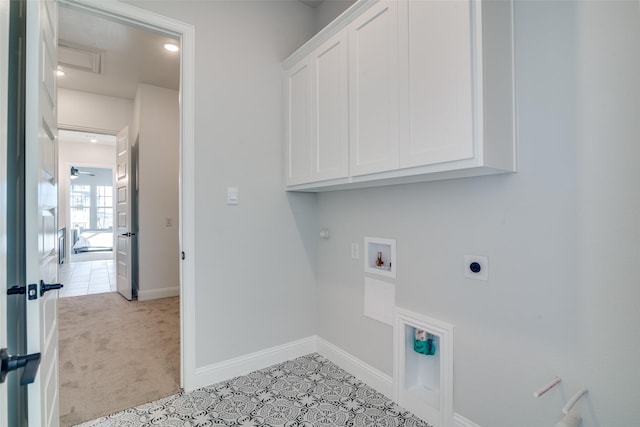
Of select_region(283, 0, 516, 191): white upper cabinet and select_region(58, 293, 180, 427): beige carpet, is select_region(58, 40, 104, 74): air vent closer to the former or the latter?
select_region(283, 0, 516, 191): white upper cabinet

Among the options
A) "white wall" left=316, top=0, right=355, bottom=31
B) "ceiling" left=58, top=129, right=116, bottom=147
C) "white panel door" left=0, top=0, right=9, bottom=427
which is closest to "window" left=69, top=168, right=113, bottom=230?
"ceiling" left=58, top=129, right=116, bottom=147

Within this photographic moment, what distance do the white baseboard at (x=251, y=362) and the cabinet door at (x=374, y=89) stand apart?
5.09 ft

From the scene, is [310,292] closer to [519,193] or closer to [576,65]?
[519,193]

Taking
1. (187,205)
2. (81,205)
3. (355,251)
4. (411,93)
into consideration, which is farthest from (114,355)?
(81,205)

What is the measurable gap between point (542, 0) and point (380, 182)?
1058 millimetres

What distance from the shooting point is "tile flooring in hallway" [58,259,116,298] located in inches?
200

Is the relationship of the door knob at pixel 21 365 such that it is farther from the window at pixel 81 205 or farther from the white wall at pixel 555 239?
the window at pixel 81 205

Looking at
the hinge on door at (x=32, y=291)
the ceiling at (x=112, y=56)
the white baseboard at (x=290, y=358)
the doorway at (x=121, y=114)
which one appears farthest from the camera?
the doorway at (x=121, y=114)

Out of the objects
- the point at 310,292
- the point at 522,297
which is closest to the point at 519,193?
the point at 522,297

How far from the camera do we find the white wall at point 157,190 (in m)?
4.44

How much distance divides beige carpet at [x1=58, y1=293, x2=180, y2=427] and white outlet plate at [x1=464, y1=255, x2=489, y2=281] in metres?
2.01

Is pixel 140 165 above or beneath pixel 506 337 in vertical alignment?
above

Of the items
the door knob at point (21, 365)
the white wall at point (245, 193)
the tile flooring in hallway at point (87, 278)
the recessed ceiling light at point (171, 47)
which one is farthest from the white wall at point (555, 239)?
the tile flooring in hallway at point (87, 278)

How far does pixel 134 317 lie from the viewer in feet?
12.3
